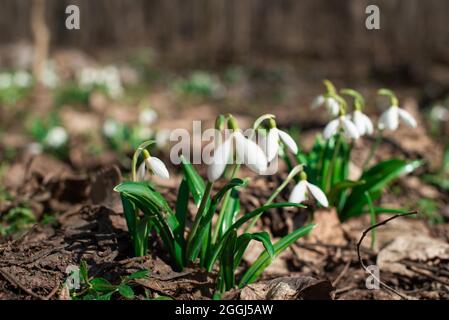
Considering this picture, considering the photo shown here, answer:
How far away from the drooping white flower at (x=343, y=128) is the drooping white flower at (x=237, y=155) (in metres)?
0.71

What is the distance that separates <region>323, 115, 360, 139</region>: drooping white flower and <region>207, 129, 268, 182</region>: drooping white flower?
71 cm

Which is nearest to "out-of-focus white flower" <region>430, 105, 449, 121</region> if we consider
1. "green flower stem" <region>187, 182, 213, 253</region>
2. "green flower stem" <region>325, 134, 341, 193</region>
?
"green flower stem" <region>325, 134, 341, 193</region>

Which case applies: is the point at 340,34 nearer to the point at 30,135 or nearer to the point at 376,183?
the point at 30,135

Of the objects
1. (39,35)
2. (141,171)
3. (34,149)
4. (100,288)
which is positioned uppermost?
(39,35)

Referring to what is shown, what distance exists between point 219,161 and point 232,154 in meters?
0.07

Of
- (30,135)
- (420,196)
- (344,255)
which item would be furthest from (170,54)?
(344,255)

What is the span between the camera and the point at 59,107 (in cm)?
499

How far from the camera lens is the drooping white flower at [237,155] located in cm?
146

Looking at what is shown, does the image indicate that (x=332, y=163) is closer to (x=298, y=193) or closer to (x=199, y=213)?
(x=298, y=193)

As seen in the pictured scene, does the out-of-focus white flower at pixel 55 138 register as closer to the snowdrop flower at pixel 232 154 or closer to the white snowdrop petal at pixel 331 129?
A: the white snowdrop petal at pixel 331 129

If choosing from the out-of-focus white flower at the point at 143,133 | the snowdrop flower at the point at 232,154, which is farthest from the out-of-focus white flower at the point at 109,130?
the snowdrop flower at the point at 232,154

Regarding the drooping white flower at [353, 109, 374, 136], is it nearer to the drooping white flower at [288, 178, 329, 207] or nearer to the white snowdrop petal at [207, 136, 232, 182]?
the drooping white flower at [288, 178, 329, 207]

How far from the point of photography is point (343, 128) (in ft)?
7.17

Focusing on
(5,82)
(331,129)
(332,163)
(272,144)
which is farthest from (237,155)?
(5,82)
